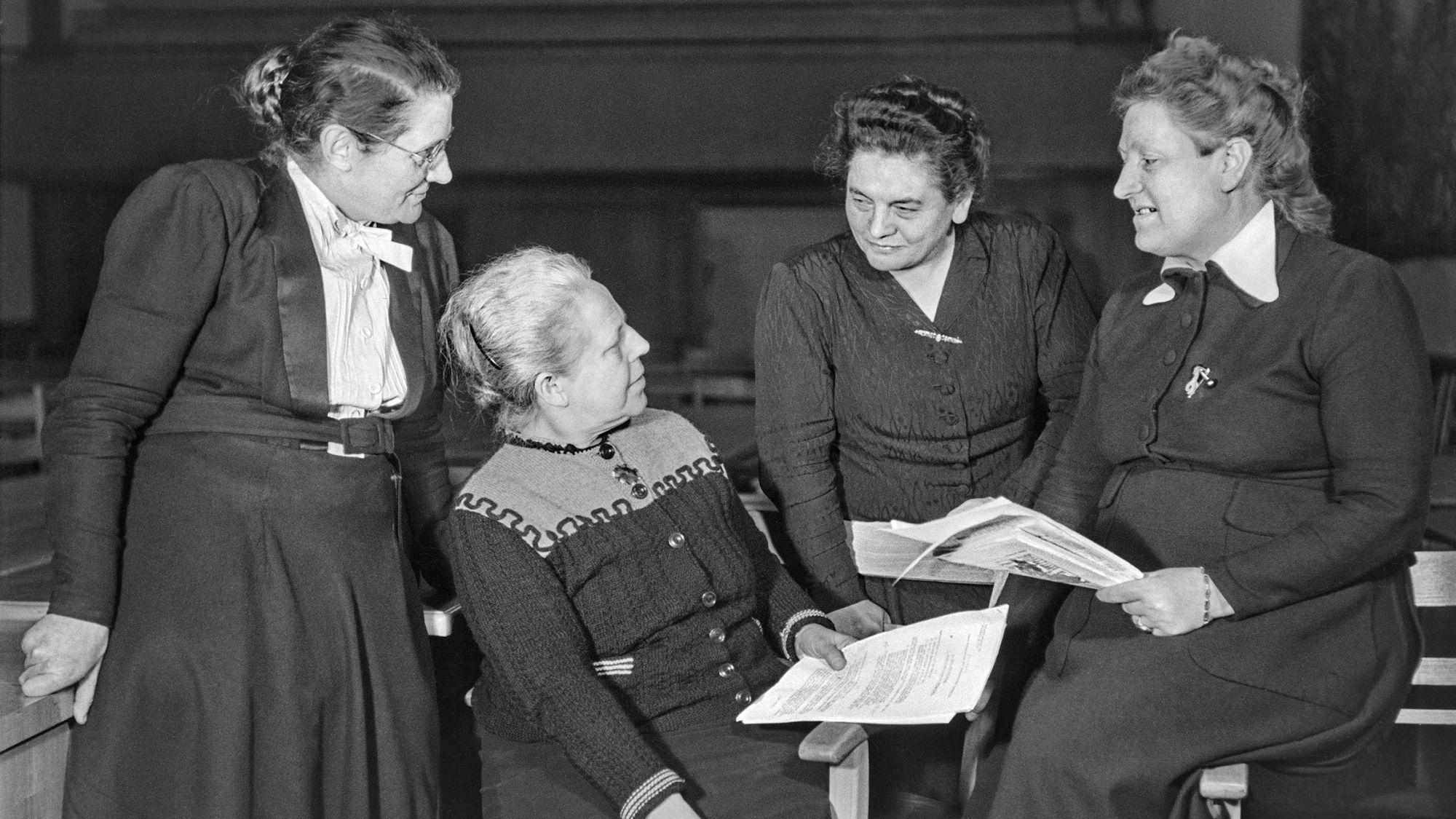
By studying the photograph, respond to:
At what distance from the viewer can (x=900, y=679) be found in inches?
64.8

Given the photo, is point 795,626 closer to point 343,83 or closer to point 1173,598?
point 1173,598

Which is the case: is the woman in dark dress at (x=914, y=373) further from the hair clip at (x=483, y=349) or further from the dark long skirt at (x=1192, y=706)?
the hair clip at (x=483, y=349)

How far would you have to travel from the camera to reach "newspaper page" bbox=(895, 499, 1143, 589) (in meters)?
1.49

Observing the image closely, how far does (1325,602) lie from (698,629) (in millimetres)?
808

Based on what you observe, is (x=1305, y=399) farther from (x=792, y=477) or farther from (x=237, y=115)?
(x=237, y=115)

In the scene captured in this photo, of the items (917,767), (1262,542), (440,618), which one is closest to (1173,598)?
(1262,542)

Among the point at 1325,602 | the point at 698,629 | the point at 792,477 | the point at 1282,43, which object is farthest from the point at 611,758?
the point at 1282,43

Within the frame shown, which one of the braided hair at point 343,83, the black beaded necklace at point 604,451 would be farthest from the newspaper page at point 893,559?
the braided hair at point 343,83

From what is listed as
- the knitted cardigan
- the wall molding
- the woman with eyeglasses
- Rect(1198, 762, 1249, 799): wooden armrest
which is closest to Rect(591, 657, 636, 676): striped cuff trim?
the knitted cardigan

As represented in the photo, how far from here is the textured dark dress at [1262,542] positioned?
1.61 m

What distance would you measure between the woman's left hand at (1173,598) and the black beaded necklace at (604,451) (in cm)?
62

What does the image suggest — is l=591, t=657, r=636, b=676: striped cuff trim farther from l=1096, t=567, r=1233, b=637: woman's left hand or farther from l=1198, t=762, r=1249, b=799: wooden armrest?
l=1198, t=762, r=1249, b=799: wooden armrest

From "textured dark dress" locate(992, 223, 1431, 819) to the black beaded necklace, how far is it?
606mm

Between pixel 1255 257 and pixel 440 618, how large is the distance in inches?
49.5
